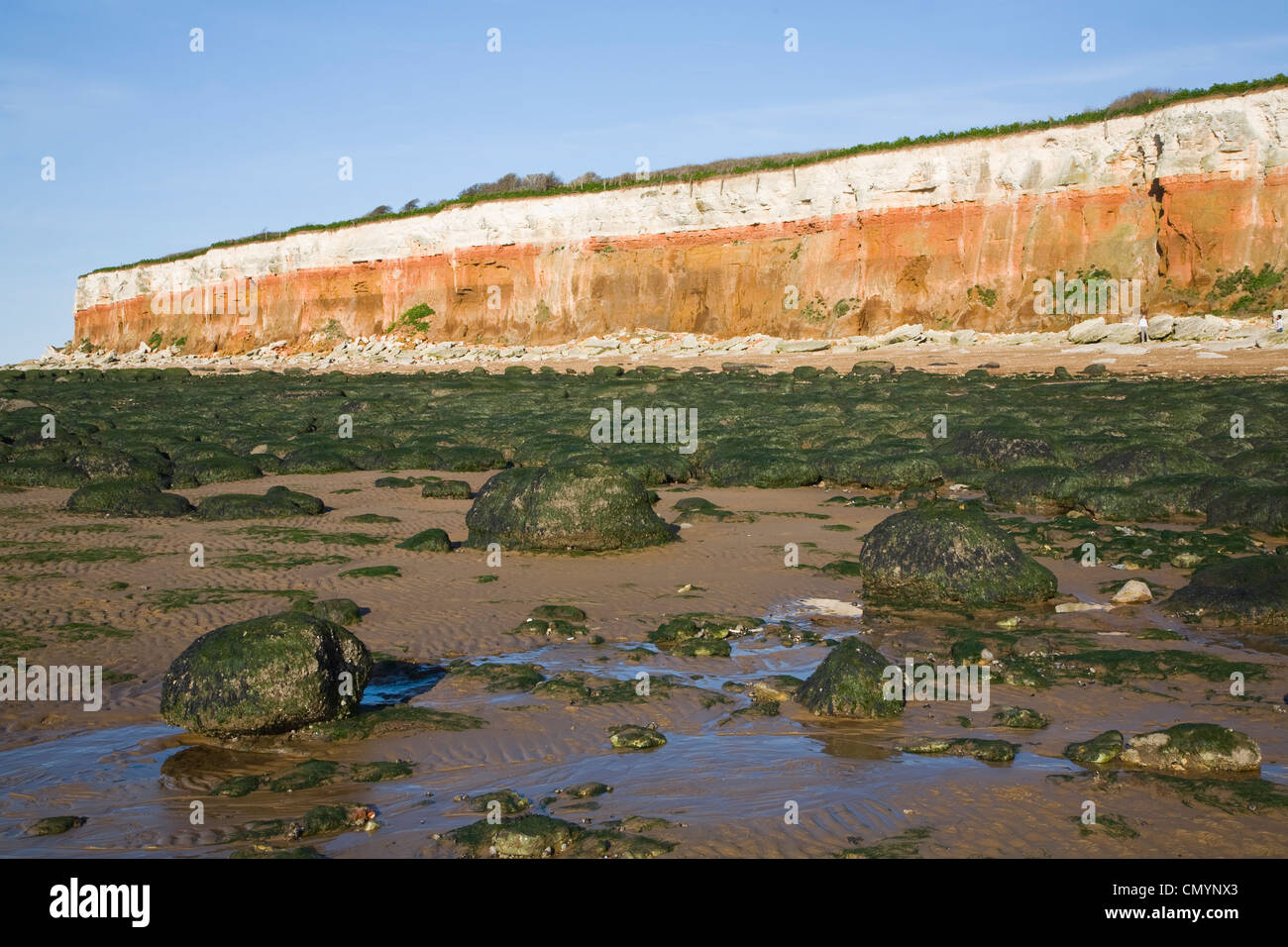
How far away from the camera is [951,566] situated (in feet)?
33.4

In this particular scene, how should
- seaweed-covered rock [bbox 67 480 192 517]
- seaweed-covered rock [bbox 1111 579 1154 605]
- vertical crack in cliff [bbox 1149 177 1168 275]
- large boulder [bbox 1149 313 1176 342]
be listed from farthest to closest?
vertical crack in cliff [bbox 1149 177 1168 275] → large boulder [bbox 1149 313 1176 342] → seaweed-covered rock [bbox 67 480 192 517] → seaweed-covered rock [bbox 1111 579 1154 605]

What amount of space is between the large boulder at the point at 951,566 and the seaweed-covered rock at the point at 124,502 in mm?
9135

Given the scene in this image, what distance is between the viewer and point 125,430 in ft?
76.2

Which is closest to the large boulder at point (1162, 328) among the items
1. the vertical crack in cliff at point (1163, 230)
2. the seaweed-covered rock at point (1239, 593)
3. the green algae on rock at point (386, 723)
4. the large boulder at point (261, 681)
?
the vertical crack in cliff at point (1163, 230)

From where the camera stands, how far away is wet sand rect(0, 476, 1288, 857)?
17.7 feet

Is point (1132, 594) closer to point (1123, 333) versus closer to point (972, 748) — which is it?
point (972, 748)

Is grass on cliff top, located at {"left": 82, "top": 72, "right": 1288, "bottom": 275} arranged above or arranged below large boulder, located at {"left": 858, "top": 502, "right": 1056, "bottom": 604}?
above

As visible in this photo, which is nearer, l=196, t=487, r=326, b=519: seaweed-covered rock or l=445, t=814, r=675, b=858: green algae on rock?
l=445, t=814, r=675, b=858: green algae on rock

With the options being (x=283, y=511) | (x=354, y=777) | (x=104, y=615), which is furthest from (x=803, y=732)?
(x=283, y=511)

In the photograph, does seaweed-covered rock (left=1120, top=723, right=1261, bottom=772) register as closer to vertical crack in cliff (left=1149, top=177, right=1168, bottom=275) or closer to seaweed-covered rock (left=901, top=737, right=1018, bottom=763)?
seaweed-covered rock (left=901, top=737, right=1018, bottom=763)

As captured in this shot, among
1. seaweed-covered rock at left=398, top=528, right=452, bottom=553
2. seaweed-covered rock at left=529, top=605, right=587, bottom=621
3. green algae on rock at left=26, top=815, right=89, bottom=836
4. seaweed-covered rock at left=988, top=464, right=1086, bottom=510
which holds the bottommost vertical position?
green algae on rock at left=26, top=815, right=89, bottom=836

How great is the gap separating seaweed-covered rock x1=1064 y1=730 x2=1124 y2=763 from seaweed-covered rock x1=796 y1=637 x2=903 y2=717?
1176 mm

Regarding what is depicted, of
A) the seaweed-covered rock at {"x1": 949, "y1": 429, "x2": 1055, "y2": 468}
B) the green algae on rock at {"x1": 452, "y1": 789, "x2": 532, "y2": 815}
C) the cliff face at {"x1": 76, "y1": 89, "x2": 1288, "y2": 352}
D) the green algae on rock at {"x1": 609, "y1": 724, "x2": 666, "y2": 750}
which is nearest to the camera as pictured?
the green algae on rock at {"x1": 452, "y1": 789, "x2": 532, "y2": 815}

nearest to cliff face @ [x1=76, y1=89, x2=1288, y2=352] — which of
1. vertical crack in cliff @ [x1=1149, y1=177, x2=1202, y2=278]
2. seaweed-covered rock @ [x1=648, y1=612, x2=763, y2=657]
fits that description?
vertical crack in cliff @ [x1=1149, y1=177, x2=1202, y2=278]
